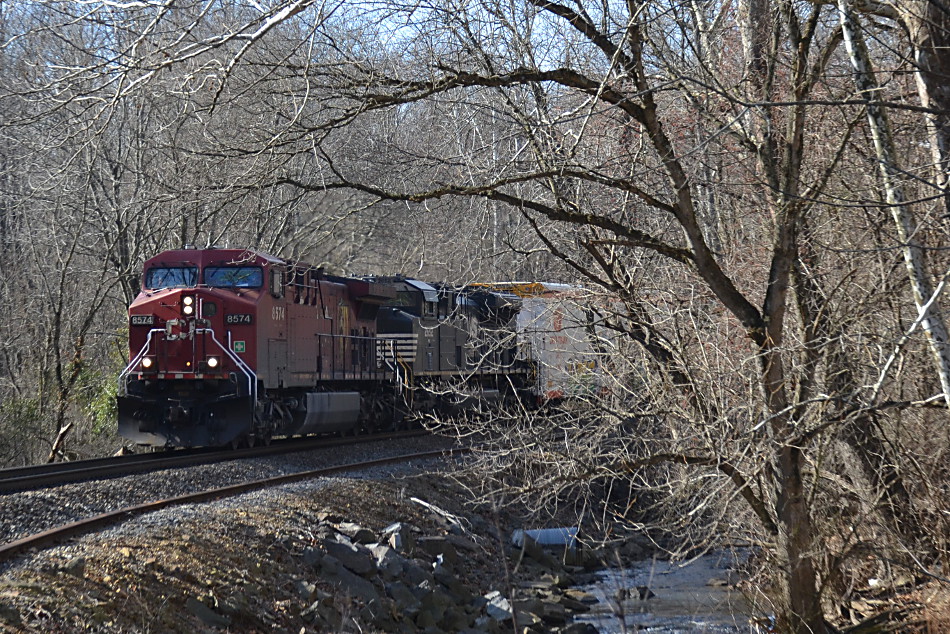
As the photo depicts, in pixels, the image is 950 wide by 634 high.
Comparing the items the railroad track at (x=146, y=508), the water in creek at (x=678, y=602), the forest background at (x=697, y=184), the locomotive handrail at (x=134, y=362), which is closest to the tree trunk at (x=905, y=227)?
the forest background at (x=697, y=184)

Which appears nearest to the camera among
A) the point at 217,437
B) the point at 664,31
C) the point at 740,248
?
the point at 664,31

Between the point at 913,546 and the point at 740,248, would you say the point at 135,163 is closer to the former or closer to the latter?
the point at 740,248

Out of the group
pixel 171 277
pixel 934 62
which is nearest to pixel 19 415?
pixel 171 277

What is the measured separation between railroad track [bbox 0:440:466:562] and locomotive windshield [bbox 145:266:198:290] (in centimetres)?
414

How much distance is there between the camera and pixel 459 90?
9.55 metres

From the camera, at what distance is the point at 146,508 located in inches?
391

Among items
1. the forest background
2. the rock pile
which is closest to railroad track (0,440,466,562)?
the rock pile

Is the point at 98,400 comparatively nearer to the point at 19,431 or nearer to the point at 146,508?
the point at 19,431

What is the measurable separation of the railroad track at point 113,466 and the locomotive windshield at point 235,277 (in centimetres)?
274

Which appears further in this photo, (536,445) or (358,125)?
(358,125)

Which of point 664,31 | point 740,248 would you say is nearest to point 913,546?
point 740,248

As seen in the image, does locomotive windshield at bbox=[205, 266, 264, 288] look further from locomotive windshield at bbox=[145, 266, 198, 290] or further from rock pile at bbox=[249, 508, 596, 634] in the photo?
rock pile at bbox=[249, 508, 596, 634]

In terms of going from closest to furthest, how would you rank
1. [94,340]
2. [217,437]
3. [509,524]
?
[217,437] < [509,524] < [94,340]

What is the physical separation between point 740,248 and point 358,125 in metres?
8.28
